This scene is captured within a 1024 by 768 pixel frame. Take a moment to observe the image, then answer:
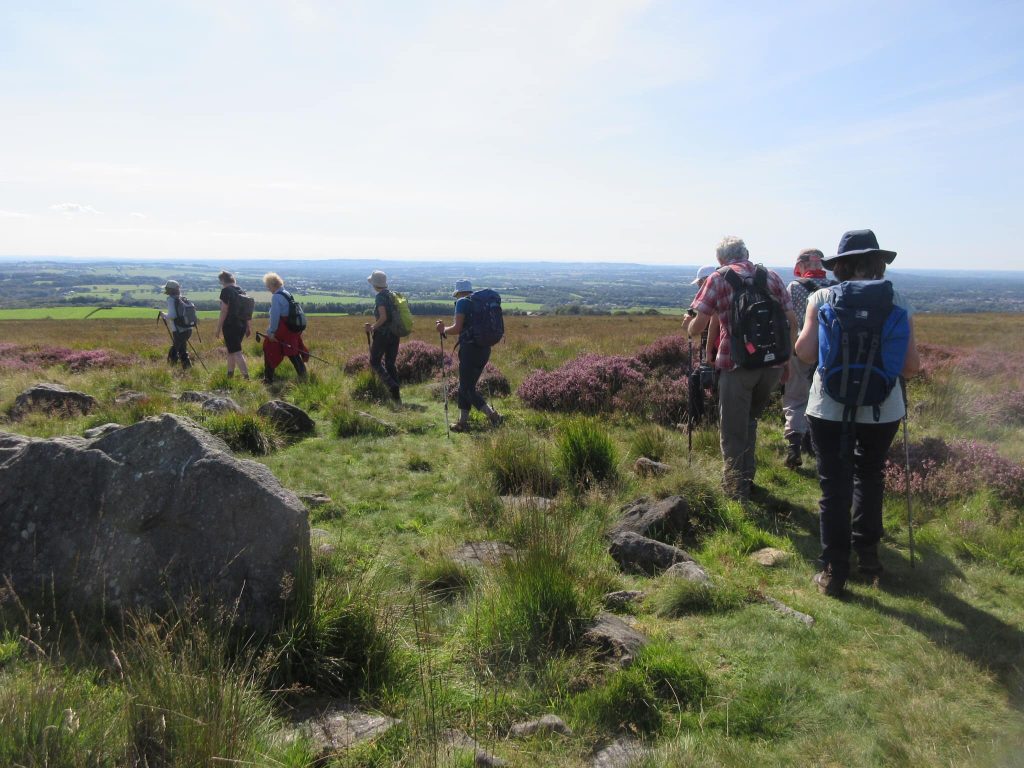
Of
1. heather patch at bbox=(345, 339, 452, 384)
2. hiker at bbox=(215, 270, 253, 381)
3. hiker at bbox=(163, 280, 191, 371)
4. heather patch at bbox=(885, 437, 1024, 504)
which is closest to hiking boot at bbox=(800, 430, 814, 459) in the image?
heather patch at bbox=(885, 437, 1024, 504)

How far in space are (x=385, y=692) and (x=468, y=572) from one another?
1.30 metres

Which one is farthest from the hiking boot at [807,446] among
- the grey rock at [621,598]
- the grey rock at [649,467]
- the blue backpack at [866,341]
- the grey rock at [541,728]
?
the grey rock at [541,728]

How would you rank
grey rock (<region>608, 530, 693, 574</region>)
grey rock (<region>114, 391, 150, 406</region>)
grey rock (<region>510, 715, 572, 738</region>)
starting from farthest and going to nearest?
grey rock (<region>114, 391, 150, 406</region>)
grey rock (<region>608, 530, 693, 574</region>)
grey rock (<region>510, 715, 572, 738</region>)

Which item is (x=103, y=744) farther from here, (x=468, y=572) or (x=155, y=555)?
(x=468, y=572)

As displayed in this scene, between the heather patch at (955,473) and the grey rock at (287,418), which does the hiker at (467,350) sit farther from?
the heather patch at (955,473)

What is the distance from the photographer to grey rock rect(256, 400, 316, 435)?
857 cm

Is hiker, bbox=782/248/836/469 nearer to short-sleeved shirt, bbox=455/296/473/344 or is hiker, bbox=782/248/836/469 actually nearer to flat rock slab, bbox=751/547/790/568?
flat rock slab, bbox=751/547/790/568

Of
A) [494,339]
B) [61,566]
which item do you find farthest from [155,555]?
[494,339]

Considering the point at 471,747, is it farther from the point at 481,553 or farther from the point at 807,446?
the point at 807,446

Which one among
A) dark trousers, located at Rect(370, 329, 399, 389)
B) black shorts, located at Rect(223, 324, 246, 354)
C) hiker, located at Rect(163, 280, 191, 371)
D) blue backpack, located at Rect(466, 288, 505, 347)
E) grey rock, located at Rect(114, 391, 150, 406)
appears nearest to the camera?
blue backpack, located at Rect(466, 288, 505, 347)

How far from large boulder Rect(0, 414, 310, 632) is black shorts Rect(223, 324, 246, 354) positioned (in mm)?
8297

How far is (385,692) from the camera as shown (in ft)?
10.2

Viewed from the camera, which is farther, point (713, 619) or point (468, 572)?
point (468, 572)

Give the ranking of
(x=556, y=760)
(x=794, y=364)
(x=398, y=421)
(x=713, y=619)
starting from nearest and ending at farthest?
(x=556, y=760)
(x=713, y=619)
(x=794, y=364)
(x=398, y=421)
